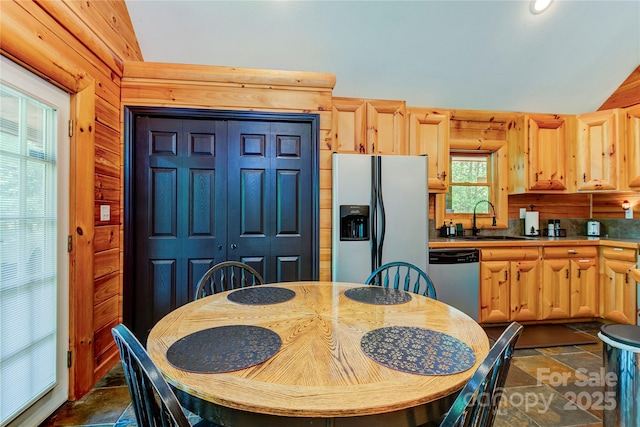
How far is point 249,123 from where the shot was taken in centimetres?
261

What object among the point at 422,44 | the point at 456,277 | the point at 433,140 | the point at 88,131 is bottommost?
the point at 456,277

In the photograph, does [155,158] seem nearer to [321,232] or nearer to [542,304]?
[321,232]

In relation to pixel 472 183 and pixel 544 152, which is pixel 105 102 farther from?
pixel 544 152

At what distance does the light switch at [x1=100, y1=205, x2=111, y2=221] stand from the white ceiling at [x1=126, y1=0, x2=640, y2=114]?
1.48 m

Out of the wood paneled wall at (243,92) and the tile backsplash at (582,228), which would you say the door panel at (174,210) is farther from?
the tile backsplash at (582,228)

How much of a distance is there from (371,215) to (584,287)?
2523mm

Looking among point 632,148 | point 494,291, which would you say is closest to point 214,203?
point 494,291

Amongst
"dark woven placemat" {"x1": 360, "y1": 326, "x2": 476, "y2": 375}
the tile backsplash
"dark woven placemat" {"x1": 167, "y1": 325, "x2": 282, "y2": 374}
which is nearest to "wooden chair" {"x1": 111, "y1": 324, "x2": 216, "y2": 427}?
"dark woven placemat" {"x1": 167, "y1": 325, "x2": 282, "y2": 374}

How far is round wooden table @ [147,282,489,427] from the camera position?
2.28ft

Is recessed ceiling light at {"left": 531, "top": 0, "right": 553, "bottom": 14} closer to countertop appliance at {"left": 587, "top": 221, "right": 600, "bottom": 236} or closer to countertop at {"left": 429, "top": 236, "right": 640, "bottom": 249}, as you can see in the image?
countertop at {"left": 429, "top": 236, "right": 640, "bottom": 249}

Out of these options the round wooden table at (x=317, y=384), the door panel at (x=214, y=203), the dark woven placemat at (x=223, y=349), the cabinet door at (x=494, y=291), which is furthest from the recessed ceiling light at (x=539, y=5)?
the dark woven placemat at (x=223, y=349)

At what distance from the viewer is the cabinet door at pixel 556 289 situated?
3064mm

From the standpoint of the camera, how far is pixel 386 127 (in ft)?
9.70

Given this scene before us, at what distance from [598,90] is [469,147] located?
5.09ft
